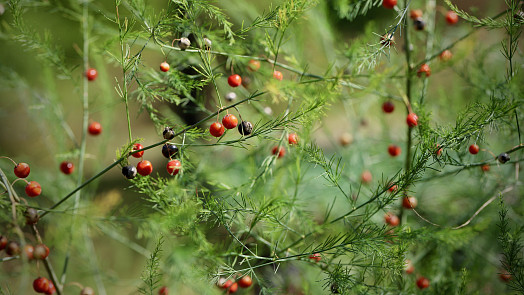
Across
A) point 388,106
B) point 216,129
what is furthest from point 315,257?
point 388,106

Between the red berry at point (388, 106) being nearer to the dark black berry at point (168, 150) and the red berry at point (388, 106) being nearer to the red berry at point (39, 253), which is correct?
the dark black berry at point (168, 150)

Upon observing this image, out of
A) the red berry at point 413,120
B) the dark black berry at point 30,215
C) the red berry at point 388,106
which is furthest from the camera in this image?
the red berry at point 388,106

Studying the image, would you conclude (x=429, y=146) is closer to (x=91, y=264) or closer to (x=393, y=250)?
(x=393, y=250)

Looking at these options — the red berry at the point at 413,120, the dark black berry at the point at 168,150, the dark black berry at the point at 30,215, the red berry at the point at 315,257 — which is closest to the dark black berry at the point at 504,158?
the red berry at the point at 413,120

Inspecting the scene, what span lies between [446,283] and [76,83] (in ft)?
1.70

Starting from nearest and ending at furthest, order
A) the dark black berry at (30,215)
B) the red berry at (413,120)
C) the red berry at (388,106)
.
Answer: the dark black berry at (30,215), the red berry at (413,120), the red berry at (388,106)

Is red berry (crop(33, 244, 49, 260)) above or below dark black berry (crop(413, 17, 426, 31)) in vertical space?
below

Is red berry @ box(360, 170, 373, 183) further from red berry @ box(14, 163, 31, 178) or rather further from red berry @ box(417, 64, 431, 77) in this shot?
red berry @ box(14, 163, 31, 178)

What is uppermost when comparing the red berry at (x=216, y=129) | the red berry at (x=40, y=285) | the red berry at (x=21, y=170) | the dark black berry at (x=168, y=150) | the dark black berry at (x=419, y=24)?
the dark black berry at (x=419, y=24)

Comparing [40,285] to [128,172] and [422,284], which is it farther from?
[422,284]

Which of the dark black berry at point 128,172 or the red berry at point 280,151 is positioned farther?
the red berry at point 280,151

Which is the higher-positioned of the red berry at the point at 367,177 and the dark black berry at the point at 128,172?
the dark black berry at the point at 128,172

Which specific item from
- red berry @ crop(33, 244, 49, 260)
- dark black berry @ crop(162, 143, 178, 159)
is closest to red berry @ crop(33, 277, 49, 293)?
red berry @ crop(33, 244, 49, 260)

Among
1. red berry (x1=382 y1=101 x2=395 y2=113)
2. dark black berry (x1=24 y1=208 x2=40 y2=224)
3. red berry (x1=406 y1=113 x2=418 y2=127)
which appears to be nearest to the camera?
dark black berry (x1=24 y1=208 x2=40 y2=224)
